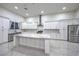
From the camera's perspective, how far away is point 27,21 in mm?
4199

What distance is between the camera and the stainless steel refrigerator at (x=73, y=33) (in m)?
5.00

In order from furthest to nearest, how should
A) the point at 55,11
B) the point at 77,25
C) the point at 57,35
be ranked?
the point at 77,25, the point at 57,35, the point at 55,11

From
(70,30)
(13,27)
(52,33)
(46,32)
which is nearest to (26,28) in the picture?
(13,27)

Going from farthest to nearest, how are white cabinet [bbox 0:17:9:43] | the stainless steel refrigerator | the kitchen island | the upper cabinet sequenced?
the stainless steel refrigerator → white cabinet [bbox 0:17:9:43] → the upper cabinet → the kitchen island

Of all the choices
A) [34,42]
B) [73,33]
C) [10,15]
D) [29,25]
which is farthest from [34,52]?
[73,33]

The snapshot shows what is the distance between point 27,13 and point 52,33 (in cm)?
211

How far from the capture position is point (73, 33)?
522 cm

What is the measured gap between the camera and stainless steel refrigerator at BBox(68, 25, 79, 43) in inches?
197

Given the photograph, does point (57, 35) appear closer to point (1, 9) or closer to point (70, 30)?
point (70, 30)

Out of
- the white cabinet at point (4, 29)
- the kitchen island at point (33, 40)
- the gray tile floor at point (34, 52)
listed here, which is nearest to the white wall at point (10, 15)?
the white cabinet at point (4, 29)

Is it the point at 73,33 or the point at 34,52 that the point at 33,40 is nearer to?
the point at 34,52

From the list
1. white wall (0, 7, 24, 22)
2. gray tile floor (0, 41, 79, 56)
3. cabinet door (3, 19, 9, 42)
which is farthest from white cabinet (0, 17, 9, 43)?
gray tile floor (0, 41, 79, 56)

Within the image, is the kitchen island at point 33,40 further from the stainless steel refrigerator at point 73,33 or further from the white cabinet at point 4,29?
the stainless steel refrigerator at point 73,33

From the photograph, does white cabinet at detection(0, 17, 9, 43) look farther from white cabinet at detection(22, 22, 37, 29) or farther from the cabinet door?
white cabinet at detection(22, 22, 37, 29)
